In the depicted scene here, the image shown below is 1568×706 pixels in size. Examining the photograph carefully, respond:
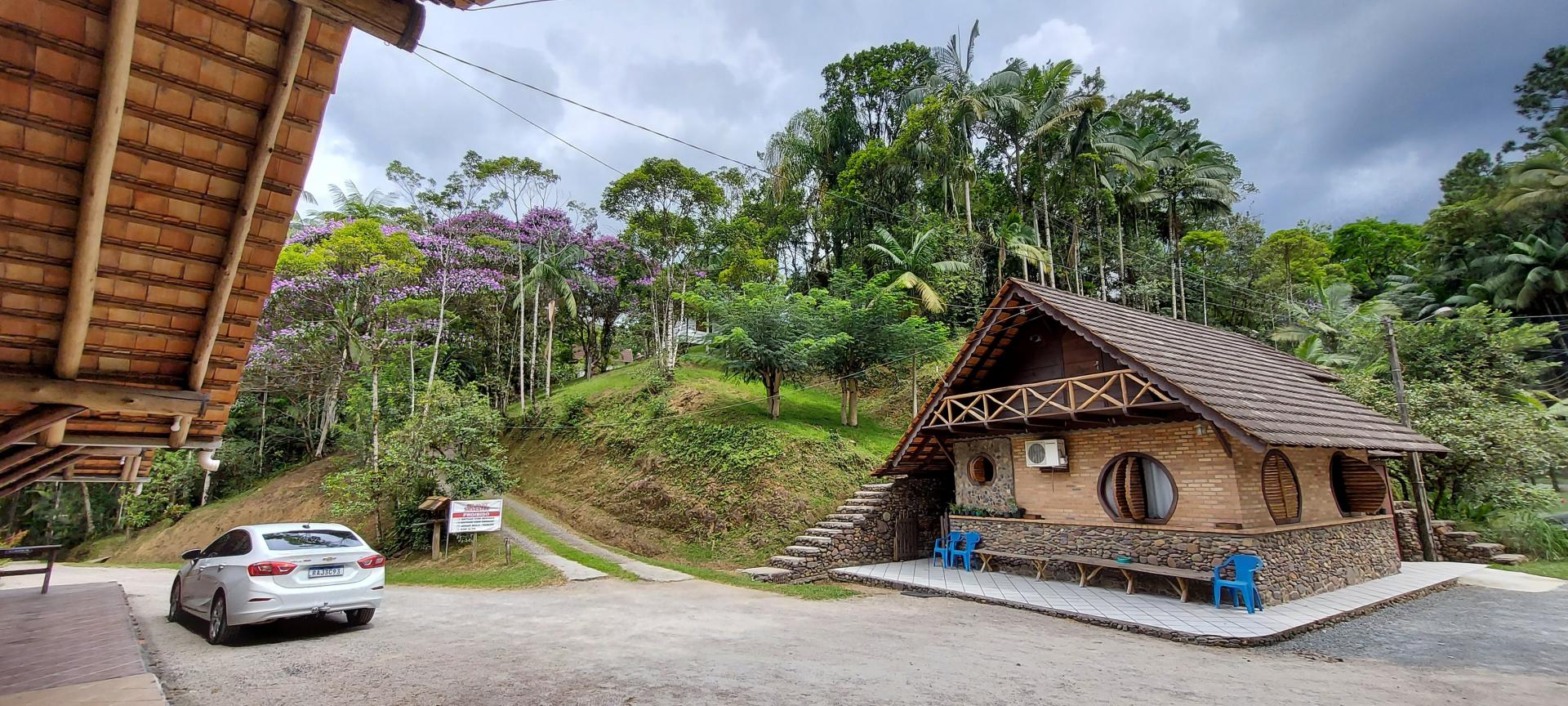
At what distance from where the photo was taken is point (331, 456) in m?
24.2

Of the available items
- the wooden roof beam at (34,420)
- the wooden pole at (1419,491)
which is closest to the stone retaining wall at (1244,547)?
the wooden pole at (1419,491)

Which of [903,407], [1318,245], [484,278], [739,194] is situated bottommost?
[903,407]

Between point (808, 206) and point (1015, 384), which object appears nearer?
point (1015, 384)

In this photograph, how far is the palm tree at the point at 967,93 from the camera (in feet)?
79.6

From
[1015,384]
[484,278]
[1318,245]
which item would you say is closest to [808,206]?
[484,278]

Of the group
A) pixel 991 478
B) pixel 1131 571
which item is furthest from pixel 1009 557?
pixel 1131 571

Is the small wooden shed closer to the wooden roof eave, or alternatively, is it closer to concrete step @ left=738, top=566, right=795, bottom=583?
concrete step @ left=738, top=566, right=795, bottom=583

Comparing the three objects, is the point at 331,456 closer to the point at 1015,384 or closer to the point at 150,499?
the point at 150,499

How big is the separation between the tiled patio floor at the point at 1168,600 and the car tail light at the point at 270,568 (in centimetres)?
897

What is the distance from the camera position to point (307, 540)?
24.8 ft

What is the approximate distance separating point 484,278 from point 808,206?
14379 mm

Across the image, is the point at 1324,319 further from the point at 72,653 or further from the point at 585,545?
the point at 72,653

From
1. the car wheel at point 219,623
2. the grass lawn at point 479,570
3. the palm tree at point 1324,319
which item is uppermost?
the palm tree at point 1324,319

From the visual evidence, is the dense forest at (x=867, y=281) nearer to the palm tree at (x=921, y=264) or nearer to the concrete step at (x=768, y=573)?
the palm tree at (x=921, y=264)
